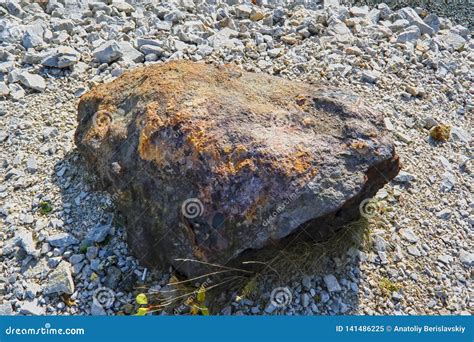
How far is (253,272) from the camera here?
4.06 metres

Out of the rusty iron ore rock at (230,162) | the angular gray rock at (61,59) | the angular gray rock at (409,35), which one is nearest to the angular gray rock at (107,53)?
the angular gray rock at (61,59)

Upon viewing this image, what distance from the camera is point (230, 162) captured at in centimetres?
386

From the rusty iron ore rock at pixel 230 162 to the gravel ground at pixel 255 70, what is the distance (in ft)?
1.33

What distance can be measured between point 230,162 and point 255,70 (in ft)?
8.90

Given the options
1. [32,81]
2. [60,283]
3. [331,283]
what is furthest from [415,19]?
[60,283]

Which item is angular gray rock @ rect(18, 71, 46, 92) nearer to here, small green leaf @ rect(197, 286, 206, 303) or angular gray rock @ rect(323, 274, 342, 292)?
small green leaf @ rect(197, 286, 206, 303)

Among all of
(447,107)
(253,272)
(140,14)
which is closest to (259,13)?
(140,14)

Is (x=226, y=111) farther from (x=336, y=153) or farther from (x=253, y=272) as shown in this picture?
(x=253, y=272)

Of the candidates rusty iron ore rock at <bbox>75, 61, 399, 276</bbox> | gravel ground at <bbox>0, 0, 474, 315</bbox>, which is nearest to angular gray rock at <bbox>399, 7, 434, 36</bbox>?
gravel ground at <bbox>0, 0, 474, 315</bbox>

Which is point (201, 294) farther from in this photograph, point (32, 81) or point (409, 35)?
point (409, 35)

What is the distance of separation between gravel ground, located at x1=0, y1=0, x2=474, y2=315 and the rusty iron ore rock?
40 cm

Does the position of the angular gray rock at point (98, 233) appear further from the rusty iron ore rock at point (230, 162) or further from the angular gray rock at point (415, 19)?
the angular gray rock at point (415, 19)

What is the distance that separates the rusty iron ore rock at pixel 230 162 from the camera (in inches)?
148

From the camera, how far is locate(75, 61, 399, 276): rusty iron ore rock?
3768mm
